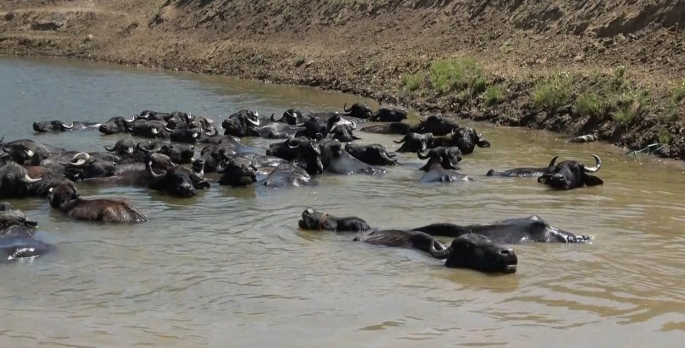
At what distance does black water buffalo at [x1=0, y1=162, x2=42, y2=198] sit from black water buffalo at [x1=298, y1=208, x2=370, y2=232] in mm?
3779

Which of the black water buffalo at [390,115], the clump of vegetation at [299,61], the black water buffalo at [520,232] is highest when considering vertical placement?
the clump of vegetation at [299,61]

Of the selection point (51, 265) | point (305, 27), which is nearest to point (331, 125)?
point (51, 265)

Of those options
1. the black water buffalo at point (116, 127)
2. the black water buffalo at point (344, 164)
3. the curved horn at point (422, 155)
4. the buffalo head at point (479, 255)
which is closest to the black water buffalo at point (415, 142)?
the curved horn at point (422, 155)

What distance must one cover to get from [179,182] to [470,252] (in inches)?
180

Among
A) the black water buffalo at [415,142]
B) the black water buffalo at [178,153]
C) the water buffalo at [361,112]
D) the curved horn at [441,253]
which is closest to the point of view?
the curved horn at [441,253]

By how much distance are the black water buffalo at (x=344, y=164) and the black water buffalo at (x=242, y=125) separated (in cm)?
397

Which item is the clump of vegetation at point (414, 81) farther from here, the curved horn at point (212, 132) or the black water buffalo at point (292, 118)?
the curved horn at point (212, 132)

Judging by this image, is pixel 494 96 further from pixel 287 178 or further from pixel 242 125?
pixel 287 178

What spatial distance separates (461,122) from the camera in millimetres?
18531

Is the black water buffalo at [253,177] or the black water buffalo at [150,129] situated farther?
the black water buffalo at [150,129]

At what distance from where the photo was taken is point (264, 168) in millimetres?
13227

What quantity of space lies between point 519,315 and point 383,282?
1265mm

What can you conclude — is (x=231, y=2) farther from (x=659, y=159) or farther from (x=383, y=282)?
(x=383, y=282)

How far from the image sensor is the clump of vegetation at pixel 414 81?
72.3 ft
